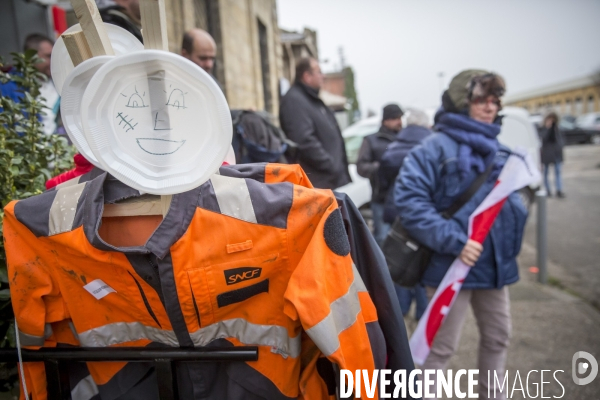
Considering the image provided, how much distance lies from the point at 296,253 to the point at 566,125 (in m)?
32.1

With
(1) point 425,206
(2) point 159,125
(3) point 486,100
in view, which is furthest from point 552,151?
(2) point 159,125

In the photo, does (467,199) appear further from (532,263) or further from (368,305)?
(532,263)

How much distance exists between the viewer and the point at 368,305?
4.40 feet

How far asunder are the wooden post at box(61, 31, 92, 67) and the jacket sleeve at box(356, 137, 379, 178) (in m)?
3.77

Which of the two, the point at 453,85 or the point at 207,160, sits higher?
the point at 453,85

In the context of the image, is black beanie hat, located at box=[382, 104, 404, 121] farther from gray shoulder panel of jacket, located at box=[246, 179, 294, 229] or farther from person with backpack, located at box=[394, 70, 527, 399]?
gray shoulder panel of jacket, located at box=[246, 179, 294, 229]

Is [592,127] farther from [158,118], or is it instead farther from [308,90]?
[158,118]

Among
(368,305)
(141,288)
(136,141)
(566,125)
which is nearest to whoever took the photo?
→ (136,141)

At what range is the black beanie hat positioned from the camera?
15.1ft

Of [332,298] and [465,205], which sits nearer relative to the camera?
[332,298]

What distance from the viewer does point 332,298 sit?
1.23 m

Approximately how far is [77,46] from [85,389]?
112cm

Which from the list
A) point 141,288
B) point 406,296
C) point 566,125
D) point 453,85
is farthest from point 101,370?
point 566,125

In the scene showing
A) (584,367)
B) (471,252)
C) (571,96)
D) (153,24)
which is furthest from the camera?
(571,96)
